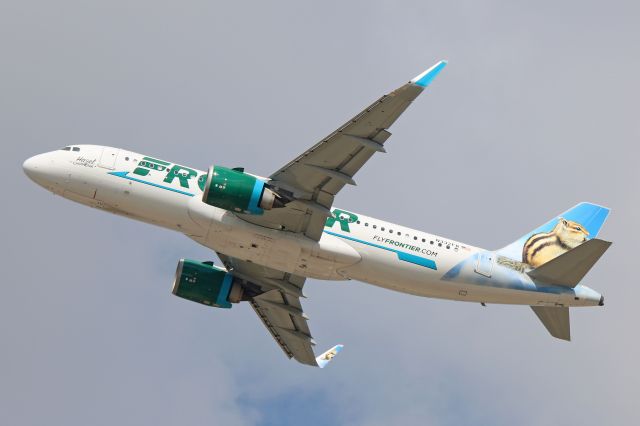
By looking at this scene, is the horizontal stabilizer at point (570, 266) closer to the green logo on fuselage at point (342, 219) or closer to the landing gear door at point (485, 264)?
the landing gear door at point (485, 264)

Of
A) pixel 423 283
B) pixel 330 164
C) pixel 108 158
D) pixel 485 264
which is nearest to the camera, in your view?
pixel 330 164

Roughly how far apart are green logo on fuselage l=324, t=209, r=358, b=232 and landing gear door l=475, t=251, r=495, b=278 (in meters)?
7.19

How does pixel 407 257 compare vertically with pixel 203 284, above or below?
above

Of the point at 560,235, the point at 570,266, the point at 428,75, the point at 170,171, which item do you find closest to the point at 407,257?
the point at 570,266

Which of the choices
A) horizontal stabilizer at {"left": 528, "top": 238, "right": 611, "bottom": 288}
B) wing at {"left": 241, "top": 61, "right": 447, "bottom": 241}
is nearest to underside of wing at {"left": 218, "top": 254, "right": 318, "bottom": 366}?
wing at {"left": 241, "top": 61, "right": 447, "bottom": 241}

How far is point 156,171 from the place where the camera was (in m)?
55.7

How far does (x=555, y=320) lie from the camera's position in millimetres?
59281

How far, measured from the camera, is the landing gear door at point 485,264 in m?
57.6

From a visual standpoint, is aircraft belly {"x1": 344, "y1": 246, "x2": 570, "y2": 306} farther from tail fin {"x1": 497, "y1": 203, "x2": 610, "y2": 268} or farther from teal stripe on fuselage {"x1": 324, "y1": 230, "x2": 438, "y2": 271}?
tail fin {"x1": 497, "y1": 203, "x2": 610, "y2": 268}

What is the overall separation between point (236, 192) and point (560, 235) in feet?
67.8

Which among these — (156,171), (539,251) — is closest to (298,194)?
(156,171)

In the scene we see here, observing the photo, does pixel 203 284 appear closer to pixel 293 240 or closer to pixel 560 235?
pixel 293 240

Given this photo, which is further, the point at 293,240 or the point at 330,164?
the point at 293,240

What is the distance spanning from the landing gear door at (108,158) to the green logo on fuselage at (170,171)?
4.42ft
